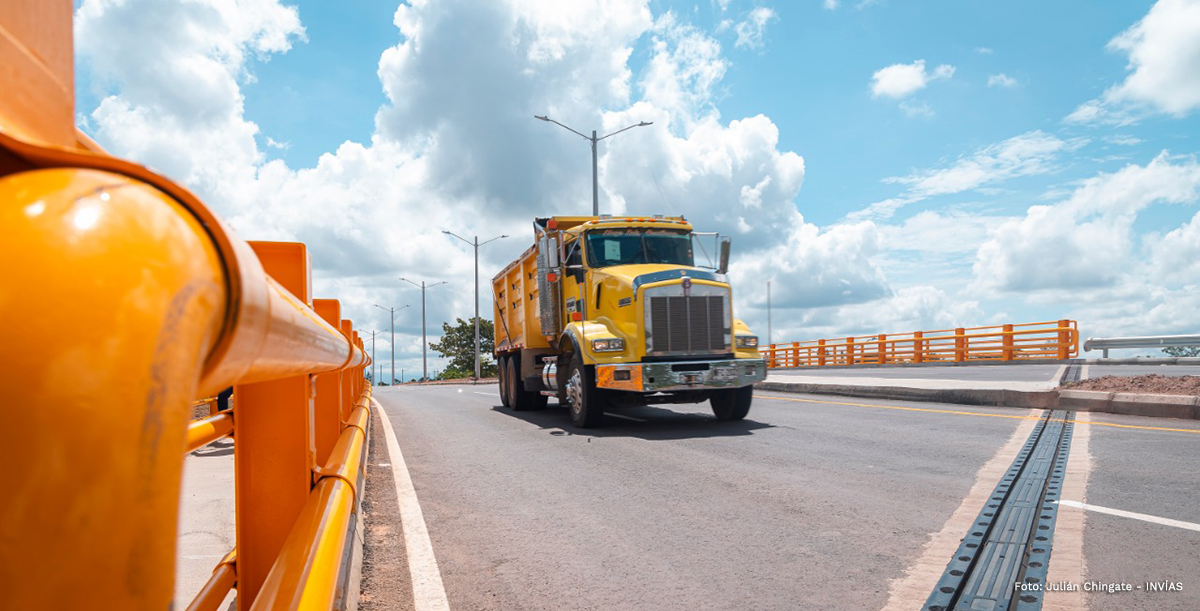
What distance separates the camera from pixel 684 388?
10453 millimetres

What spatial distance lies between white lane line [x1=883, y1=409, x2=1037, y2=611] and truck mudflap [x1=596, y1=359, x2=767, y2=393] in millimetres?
4014

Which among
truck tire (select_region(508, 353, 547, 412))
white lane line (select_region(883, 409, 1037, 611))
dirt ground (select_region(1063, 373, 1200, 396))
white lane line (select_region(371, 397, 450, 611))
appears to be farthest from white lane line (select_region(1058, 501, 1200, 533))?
truck tire (select_region(508, 353, 547, 412))

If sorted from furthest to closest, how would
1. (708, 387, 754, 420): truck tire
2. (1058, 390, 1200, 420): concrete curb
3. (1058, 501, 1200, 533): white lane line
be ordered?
(708, 387, 754, 420): truck tire, (1058, 390, 1200, 420): concrete curb, (1058, 501, 1200, 533): white lane line

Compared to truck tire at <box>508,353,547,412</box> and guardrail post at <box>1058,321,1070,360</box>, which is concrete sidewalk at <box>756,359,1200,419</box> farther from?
guardrail post at <box>1058,321,1070,360</box>

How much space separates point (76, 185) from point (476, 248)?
47.0 meters

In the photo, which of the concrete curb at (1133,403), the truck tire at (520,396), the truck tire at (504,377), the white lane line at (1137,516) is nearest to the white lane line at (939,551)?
the white lane line at (1137,516)

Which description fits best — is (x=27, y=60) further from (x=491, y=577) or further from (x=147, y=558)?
(x=491, y=577)

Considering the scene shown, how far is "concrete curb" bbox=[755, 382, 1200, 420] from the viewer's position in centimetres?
1031

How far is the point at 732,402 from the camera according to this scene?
38.5ft

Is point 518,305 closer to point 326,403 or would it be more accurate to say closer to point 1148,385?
point 326,403

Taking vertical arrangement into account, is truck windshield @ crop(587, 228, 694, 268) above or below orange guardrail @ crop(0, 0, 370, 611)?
above

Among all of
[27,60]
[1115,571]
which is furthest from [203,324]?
[1115,571]

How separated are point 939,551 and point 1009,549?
359 millimetres

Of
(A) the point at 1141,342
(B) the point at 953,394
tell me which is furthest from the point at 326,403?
(A) the point at 1141,342
